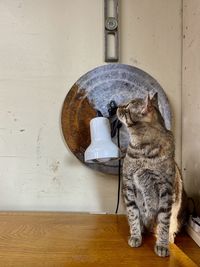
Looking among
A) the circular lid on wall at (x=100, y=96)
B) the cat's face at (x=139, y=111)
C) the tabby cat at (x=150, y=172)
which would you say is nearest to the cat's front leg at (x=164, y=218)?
the tabby cat at (x=150, y=172)

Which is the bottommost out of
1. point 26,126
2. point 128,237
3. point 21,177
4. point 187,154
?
point 128,237

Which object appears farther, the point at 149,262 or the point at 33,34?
the point at 33,34

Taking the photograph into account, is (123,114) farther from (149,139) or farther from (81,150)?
(81,150)

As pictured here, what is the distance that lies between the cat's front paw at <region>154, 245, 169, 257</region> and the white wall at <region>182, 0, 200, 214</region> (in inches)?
11.5

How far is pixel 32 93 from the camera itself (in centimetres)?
112

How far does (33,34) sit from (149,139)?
701mm

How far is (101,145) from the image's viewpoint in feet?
2.93

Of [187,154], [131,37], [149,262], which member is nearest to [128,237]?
[149,262]

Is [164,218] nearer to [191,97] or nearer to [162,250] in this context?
[162,250]

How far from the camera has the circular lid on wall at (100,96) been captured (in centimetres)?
108

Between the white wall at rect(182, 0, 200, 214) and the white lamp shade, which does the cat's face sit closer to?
the white lamp shade

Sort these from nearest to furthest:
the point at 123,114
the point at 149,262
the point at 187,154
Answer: the point at 149,262 → the point at 123,114 → the point at 187,154

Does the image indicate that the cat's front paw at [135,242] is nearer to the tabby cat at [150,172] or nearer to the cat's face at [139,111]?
the tabby cat at [150,172]

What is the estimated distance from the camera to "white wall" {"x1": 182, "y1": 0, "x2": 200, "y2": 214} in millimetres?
948
